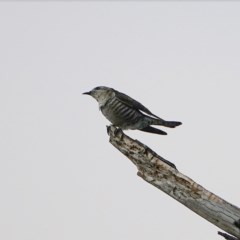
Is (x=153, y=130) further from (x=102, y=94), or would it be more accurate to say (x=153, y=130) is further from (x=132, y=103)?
(x=102, y=94)

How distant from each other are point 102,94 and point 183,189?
133 inches

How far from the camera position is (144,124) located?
8242 mm

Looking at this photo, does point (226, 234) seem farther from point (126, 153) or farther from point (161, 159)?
point (126, 153)

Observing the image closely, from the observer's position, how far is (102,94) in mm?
8570

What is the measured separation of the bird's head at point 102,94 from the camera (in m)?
8.45

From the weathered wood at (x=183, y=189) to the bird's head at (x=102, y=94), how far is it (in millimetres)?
2244

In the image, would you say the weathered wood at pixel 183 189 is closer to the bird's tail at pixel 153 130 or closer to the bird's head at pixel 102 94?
the bird's tail at pixel 153 130

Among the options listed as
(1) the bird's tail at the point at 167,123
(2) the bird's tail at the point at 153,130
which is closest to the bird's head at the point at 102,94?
(2) the bird's tail at the point at 153,130

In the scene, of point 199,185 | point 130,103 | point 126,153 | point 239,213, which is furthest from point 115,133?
point 239,213

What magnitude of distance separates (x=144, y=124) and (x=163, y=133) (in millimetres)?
342

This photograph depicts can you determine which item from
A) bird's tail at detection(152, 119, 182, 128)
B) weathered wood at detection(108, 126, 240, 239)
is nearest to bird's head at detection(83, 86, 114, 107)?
bird's tail at detection(152, 119, 182, 128)

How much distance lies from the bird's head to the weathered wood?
2.24 metres

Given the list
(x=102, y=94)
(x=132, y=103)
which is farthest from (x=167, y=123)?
(x=102, y=94)

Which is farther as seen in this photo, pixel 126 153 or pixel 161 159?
pixel 126 153
